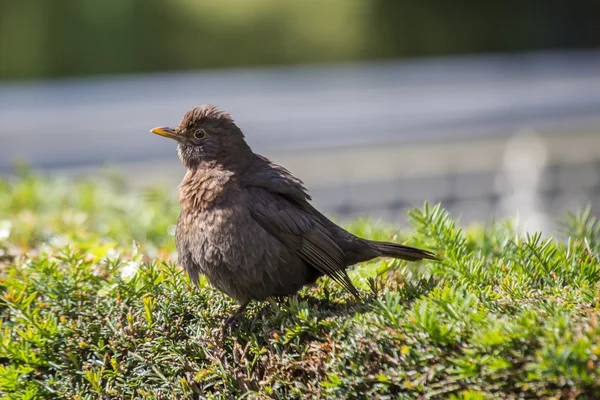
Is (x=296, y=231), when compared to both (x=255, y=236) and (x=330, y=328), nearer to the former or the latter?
(x=255, y=236)

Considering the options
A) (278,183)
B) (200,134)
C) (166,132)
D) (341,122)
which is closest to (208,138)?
(200,134)

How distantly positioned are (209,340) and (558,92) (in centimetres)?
1040

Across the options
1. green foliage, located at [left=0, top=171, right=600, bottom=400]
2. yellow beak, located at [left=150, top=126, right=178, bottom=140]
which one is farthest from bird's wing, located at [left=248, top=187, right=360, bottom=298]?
yellow beak, located at [left=150, top=126, right=178, bottom=140]

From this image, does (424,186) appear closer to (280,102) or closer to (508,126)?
(508,126)

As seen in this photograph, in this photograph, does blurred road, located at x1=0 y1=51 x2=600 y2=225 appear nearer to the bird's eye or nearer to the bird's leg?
the bird's eye

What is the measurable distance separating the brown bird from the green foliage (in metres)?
0.09

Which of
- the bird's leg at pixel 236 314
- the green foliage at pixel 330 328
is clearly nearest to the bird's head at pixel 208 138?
the green foliage at pixel 330 328

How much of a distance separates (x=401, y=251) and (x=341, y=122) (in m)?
7.66

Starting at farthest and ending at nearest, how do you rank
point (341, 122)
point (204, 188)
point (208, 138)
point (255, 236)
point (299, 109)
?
point (299, 109) → point (341, 122) → point (208, 138) → point (204, 188) → point (255, 236)

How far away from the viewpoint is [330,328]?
106 inches

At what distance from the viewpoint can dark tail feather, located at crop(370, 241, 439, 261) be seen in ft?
10.7

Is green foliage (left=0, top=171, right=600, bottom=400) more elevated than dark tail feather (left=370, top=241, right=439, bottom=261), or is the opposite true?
dark tail feather (left=370, top=241, right=439, bottom=261)

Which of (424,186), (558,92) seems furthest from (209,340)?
(558,92)

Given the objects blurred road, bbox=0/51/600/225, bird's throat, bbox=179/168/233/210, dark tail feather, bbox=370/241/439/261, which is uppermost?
blurred road, bbox=0/51/600/225
